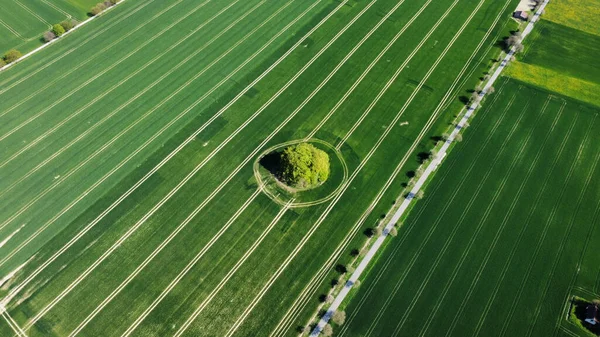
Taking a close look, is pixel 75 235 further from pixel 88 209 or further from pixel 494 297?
pixel 494 297

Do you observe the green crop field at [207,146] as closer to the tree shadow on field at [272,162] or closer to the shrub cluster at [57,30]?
the shrub cluster at [57,30]

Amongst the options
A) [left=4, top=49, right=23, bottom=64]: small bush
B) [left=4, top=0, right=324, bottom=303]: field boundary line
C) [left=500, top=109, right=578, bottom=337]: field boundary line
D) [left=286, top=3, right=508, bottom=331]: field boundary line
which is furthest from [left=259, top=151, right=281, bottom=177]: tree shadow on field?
[left=4, top=49, right=23, bottom=64]: small bush

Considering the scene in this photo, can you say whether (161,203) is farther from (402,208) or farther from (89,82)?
(402,208)

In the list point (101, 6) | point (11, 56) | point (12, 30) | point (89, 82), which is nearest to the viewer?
point (89, 82)

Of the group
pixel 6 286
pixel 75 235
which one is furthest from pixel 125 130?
pixel 6 286

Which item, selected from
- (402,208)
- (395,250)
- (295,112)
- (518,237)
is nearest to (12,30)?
(295,112)
